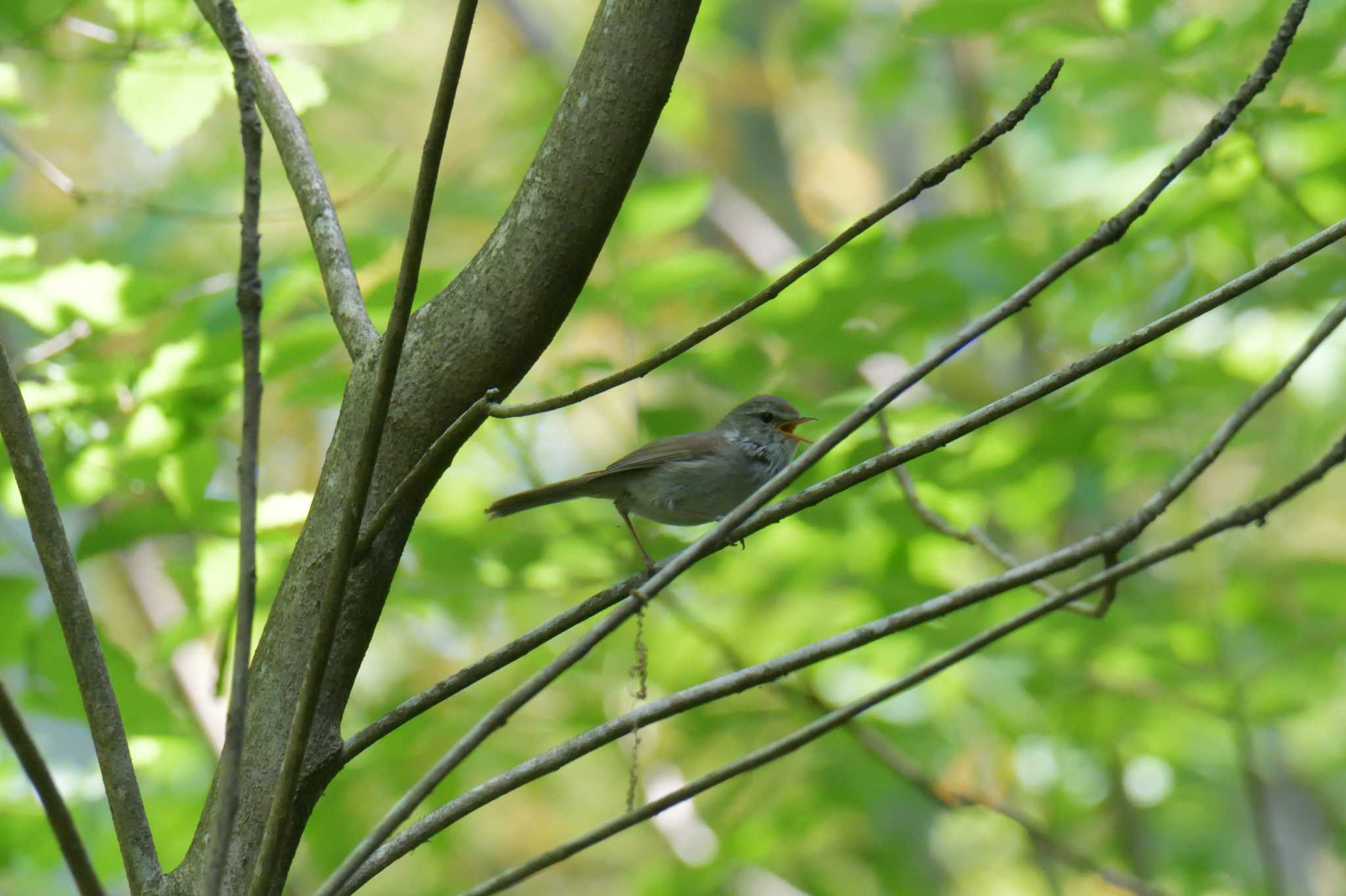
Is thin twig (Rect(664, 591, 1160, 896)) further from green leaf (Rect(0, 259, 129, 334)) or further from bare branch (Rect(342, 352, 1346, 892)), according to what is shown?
green leaf (Rect(0, 259, 129, 334))

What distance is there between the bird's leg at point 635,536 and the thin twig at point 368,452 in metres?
1.89

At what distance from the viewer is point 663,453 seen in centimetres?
378

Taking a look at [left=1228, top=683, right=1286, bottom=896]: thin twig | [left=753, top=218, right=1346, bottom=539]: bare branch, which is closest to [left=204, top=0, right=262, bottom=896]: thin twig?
[left=753, top=218, right=1346, bottom=539]: bare branch

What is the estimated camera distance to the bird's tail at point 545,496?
323 cm

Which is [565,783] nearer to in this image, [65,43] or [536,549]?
[536,549]

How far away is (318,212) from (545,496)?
4.94 feet

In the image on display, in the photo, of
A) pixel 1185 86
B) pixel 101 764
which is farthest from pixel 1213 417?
pixel 101 764

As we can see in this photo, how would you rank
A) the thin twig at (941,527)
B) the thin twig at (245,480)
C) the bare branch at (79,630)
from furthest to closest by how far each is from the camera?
the thin twig at (941,527) → the bare branch at (79,630) → the thin twig at (245,480)

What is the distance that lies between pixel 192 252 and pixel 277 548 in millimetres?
5149

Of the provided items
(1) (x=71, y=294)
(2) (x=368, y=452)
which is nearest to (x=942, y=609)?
(2) (x=368, y=452)

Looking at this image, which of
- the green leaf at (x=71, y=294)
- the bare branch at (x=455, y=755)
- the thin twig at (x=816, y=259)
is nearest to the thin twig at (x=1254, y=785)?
the thin twig at (x=816, y=259)

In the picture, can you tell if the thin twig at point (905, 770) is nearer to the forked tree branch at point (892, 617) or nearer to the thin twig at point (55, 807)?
the forked tree branch at point (892, 617)

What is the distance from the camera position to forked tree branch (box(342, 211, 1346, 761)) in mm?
1495

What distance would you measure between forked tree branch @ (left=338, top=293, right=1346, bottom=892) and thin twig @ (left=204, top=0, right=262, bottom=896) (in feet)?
0.79
